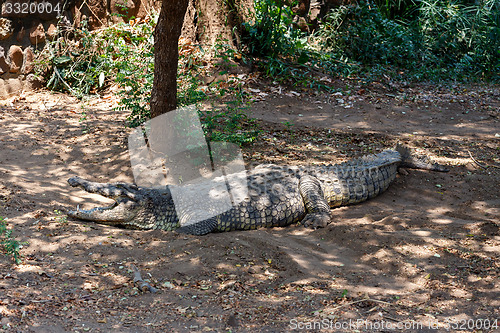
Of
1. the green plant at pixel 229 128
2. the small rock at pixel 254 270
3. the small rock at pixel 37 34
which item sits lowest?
the small rock at pixel 254 270

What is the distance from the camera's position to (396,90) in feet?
31.0

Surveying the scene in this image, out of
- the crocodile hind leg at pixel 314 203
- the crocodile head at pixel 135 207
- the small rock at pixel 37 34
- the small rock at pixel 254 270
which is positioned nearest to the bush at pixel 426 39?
the crocodile hind leg at pixel 314 203

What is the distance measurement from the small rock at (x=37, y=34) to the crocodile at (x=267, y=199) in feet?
15.8

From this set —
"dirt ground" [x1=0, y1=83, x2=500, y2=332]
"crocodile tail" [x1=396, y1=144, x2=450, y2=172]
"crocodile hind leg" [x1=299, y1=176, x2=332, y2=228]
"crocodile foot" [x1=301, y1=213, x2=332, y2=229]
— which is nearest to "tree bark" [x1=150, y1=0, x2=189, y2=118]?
"dirt ground" [x1=0, y1=83, x2=500, y2=332]

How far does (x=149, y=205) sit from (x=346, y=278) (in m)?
2.24

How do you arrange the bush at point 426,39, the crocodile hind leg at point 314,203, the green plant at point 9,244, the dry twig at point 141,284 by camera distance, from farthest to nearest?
the bush at point 426,39
the crocodile hind leg at point 314,203
the green plant at point 9,244
the dry twig at point 141,284

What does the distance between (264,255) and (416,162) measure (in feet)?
10.1

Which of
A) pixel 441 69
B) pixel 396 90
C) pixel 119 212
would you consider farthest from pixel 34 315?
pixel 441 69

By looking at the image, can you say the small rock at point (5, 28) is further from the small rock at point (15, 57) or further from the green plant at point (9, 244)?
the green plant at point (9, 244)

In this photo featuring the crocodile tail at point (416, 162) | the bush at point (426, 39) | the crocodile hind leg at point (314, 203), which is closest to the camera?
the crocodile hind leg at point (314, 203)

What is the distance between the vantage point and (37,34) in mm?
8336

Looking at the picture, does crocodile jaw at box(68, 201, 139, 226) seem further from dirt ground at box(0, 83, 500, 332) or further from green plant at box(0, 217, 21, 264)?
green plant at box(0, 217, 21, 264)

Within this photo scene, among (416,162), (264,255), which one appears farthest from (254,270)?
(416,162)

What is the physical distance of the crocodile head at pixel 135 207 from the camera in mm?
4691
